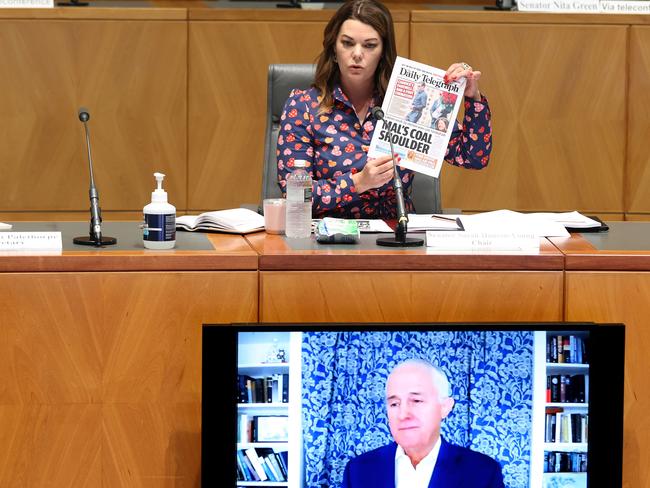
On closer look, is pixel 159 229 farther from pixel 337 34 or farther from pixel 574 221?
pixel 337 34

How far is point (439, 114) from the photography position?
2.68 meters

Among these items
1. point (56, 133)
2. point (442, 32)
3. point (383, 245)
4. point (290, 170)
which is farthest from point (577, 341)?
point (56, 133)

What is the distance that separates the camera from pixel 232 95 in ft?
14.9

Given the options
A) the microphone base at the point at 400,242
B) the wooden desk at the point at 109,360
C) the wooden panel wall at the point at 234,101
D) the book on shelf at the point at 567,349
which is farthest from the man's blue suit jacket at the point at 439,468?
the wooden panel wall at the point at 234,101

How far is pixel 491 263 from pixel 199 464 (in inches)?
27.3

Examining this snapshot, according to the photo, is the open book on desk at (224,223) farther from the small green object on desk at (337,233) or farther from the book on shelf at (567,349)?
the book on shelf at (567,349)

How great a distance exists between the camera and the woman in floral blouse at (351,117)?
10.1 ft

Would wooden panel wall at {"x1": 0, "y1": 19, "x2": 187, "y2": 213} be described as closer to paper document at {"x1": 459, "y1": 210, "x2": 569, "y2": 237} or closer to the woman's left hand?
→ the woman's left hand

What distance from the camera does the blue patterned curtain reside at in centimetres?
191


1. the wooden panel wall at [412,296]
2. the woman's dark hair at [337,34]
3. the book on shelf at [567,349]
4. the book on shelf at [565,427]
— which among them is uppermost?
the woman's dark hair at [337,34]

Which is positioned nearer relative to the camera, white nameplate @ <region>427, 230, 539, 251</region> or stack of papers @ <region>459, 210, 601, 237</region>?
white nameplate @ <region>427, 230, 539, 251</region>

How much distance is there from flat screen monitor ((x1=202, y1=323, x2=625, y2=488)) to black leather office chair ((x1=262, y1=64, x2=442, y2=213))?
4.90 feet

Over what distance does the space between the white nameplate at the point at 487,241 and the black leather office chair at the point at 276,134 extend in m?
1.19

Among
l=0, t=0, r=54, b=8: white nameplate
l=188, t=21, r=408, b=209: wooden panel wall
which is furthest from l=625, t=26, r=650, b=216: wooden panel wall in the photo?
l=0, t=0, r=54, b=8: white nameplate
